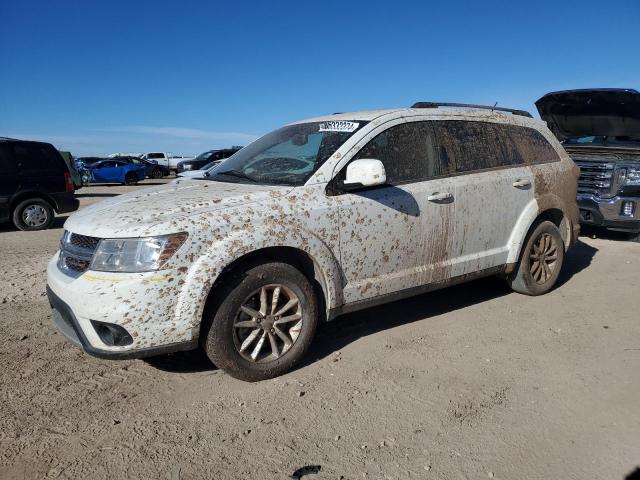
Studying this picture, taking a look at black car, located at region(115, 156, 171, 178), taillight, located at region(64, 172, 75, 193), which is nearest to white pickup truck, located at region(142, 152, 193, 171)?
black car, located at region(115, 156, 171, 178)

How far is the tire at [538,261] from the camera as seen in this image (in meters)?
5.09

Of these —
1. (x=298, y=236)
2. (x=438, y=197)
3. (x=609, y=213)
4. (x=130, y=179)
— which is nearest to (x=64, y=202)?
(x=298, y=236)

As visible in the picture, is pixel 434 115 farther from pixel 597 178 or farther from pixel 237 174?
pixel 597 178

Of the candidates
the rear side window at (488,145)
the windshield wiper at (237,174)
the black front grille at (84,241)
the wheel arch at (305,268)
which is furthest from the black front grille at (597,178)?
the black front grille at (84,241)

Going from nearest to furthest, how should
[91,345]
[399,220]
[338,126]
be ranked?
1. [91,345]
2. [399,220]
3. [338,126]

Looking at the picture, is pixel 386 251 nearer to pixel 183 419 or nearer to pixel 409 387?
pixel 409 387

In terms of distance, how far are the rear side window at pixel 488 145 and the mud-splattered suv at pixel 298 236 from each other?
0.05 ft

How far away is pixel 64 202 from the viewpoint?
10.5 metres

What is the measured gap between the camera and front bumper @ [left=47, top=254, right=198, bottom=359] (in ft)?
9.88

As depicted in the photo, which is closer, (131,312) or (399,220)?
(131,312)

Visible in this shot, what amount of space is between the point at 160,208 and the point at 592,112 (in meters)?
7.92

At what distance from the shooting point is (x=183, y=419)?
3.04 meters

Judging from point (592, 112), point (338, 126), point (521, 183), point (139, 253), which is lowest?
point (139, 253)

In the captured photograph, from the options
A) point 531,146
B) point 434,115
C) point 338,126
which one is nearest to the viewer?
point 338,126
